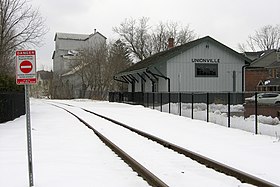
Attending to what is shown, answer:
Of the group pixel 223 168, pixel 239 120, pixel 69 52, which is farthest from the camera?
pixel 69 52

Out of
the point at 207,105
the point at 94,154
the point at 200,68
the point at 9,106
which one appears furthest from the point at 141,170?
the point at 200,68

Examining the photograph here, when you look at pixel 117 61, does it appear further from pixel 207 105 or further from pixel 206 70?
pixel 207 105

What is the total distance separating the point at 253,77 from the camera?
221 ft

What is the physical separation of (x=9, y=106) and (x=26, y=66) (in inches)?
575

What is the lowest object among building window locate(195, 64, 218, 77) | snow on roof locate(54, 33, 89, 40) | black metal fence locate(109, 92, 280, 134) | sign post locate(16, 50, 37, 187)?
black metal fence locate(109, 92, 280, 134)

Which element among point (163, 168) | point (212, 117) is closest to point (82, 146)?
point (163, 168)

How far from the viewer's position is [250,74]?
218 feet

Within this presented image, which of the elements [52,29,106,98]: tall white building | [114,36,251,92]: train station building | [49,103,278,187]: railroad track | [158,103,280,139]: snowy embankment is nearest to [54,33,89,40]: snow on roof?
[52,29,106,98]: tall white building

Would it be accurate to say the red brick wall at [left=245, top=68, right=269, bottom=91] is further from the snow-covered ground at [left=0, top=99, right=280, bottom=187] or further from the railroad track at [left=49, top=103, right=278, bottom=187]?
the railroad track at [left=49, top=103, right=278, bottom=187]

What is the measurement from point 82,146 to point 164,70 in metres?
24.8

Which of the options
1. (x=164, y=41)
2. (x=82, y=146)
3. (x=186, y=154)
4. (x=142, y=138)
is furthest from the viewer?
(x=164, y=41)

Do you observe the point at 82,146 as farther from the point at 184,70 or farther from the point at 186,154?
the point at 184,70

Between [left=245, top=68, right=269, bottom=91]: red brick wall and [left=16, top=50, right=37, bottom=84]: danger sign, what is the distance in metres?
61.5

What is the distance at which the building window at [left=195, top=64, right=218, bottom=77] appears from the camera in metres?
36.4
